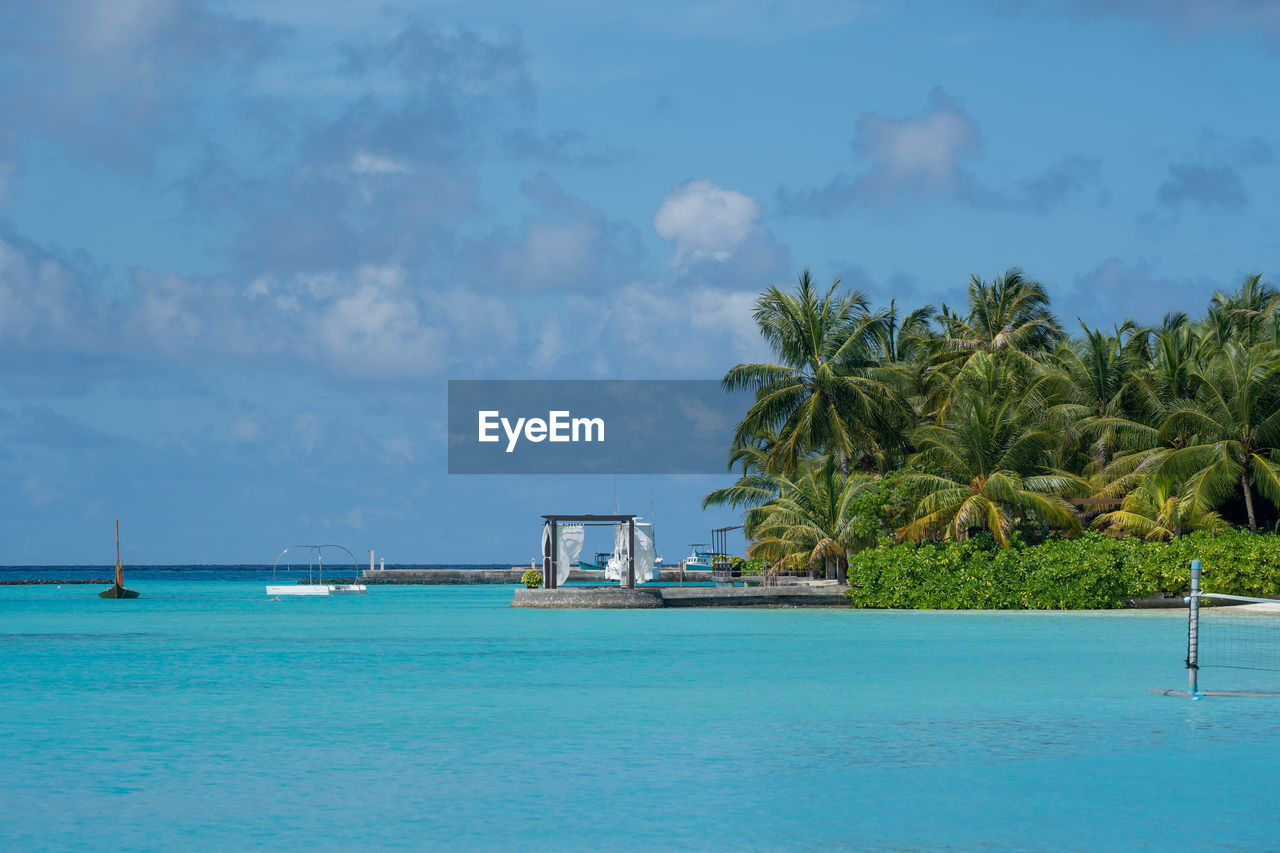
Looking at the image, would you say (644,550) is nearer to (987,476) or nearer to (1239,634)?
(987,476)

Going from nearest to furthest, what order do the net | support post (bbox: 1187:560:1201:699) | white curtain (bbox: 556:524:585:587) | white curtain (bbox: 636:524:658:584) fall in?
support post (bbox: 1187:560:1201:699), the net, white curtain (bbox: 636:524:658:584), white curtain (bbox: 556:524:585:587)

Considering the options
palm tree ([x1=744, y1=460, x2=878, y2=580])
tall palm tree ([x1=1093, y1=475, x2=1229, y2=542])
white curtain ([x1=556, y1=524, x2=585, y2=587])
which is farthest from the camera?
white curtain ([x1=556, y1=524, x2=585, y2=587])

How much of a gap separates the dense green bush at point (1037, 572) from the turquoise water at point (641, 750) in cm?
1121

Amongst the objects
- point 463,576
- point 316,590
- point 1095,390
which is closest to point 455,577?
point 463,576

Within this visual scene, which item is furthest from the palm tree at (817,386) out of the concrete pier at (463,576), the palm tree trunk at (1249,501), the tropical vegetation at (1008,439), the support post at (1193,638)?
the concrete pier at (463,576)

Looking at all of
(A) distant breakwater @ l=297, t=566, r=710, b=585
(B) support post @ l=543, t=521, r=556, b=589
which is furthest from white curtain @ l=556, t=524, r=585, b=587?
(A) distant breakwater @ l=297, t=566, r=710, b=585

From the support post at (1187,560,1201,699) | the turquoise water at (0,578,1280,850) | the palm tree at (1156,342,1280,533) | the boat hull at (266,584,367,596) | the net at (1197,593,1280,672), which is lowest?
the boat hull at (266,584,367,596)

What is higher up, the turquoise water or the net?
the turquoise water

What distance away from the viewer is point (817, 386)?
141 feet

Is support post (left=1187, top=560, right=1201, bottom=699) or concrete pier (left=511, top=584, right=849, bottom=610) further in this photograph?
concrete pier (left=511, top=584, right=849, bottom=610)

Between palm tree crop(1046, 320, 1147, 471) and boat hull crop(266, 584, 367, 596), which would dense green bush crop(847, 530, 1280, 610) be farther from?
boat hull crop(266, 584, 367, 596)

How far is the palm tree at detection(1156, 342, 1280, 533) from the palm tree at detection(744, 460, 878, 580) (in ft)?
31.8

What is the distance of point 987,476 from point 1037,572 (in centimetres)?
299

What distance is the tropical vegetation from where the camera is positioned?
3728 centimetres
